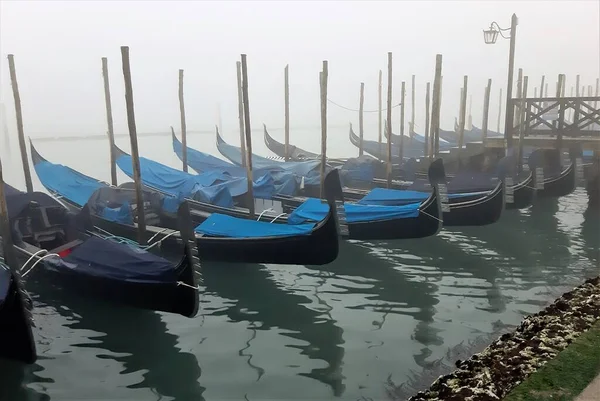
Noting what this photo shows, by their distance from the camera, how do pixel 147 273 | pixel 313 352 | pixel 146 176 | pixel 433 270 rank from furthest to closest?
pixel 146 176 < pixel 433 270 < pixel 147 273 < pixel 313 352

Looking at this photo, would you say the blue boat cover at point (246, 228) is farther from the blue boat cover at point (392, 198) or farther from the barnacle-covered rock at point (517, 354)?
the barnacle-covered rock at point (517, 354)

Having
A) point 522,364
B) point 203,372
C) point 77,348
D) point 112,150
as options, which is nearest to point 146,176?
point 112,150

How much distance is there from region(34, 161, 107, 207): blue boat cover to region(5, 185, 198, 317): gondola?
1.79m

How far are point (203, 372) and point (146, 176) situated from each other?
16.9 feet

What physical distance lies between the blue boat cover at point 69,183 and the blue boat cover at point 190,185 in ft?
2.80

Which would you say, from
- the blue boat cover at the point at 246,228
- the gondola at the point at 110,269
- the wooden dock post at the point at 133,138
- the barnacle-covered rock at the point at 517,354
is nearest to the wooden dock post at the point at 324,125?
the blue boat cover at the point at 246,228

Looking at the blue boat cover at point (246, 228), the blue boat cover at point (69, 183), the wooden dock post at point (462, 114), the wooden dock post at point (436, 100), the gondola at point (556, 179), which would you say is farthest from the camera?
the wooden dock post at point (462, 114)

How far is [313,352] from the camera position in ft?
12.8

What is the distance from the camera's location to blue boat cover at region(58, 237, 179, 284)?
4.18 metres

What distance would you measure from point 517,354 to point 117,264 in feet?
10.4

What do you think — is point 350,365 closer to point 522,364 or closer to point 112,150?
point 522,364

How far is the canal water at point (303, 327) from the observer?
11.4ft

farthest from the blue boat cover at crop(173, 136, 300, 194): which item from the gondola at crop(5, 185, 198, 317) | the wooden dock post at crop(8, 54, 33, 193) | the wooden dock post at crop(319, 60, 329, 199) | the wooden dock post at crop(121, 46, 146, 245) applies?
the gondola at crop(5, 185, 198, 317)

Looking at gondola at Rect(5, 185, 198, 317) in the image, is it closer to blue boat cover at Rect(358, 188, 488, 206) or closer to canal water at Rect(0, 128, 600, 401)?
canal water at Rect(0, 128, 600, 401)
